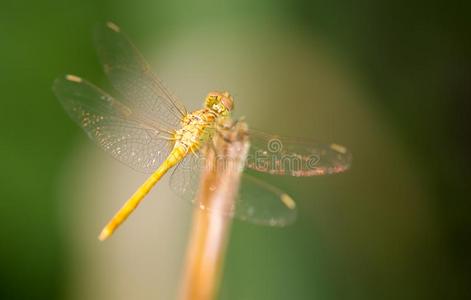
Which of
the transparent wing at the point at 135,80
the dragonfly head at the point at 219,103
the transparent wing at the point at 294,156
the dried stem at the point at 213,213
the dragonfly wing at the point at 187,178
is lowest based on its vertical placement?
the dried stem at the point at 213,213

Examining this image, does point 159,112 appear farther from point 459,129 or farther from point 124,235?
point 459,129

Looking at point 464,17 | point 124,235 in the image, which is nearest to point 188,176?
point 124,235

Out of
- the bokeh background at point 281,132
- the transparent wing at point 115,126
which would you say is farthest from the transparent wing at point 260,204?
the bokeh background at point 281,132

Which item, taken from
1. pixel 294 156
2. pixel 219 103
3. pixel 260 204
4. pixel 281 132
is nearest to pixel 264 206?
pixel 260 204

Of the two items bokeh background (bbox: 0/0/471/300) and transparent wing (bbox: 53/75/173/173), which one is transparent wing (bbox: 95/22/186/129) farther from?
bokeh background (bbox: 0/0/471/300)

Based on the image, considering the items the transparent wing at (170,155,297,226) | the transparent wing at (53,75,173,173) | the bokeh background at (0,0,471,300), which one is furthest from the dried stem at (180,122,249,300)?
the bokeh background at (0,0,471,300)

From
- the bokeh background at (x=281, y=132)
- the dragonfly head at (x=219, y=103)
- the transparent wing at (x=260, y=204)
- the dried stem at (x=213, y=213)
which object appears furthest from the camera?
the bokeh background at (x=281, y=132)

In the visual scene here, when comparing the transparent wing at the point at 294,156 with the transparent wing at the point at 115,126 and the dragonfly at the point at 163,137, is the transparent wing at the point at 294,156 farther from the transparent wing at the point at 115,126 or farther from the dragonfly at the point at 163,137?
the transparent wing at the point at 115,126
